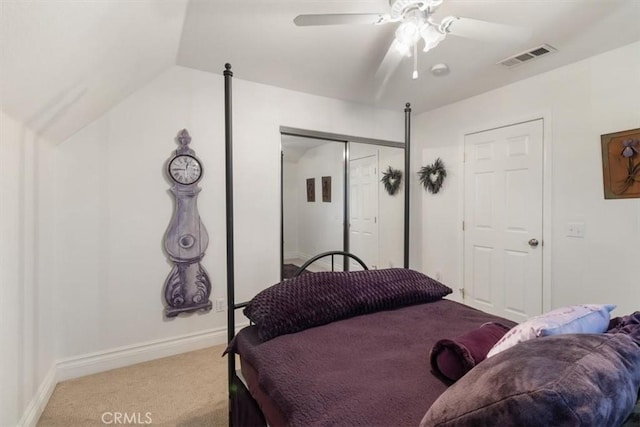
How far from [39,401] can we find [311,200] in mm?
2651

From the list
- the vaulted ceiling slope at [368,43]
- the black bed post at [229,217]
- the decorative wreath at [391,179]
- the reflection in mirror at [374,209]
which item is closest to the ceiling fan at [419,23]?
the vaulted ceiling slope at [368,43]

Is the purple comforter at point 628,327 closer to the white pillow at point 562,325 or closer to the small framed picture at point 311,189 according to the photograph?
the white pillow at point 562,325

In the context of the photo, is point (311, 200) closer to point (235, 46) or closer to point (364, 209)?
point (364, 209)

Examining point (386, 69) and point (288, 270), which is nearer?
point (386, 69)

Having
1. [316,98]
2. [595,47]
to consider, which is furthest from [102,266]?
[595,47]

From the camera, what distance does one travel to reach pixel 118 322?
2.34 meters

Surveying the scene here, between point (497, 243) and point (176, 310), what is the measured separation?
122 inches

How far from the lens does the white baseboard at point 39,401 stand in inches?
63.8

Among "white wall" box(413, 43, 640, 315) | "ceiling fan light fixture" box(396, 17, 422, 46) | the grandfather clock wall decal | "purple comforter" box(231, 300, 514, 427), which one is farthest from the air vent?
the grandfather clock wall decal

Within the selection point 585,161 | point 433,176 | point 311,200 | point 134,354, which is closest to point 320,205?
point 311,200

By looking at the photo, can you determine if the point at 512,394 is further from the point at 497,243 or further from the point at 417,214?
the point at 417,214

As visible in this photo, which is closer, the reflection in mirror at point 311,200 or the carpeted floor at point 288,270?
the carpeted floor at point 288,270

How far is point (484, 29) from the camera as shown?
1632 millimetres

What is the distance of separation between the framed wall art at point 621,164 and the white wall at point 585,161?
0.15ft
